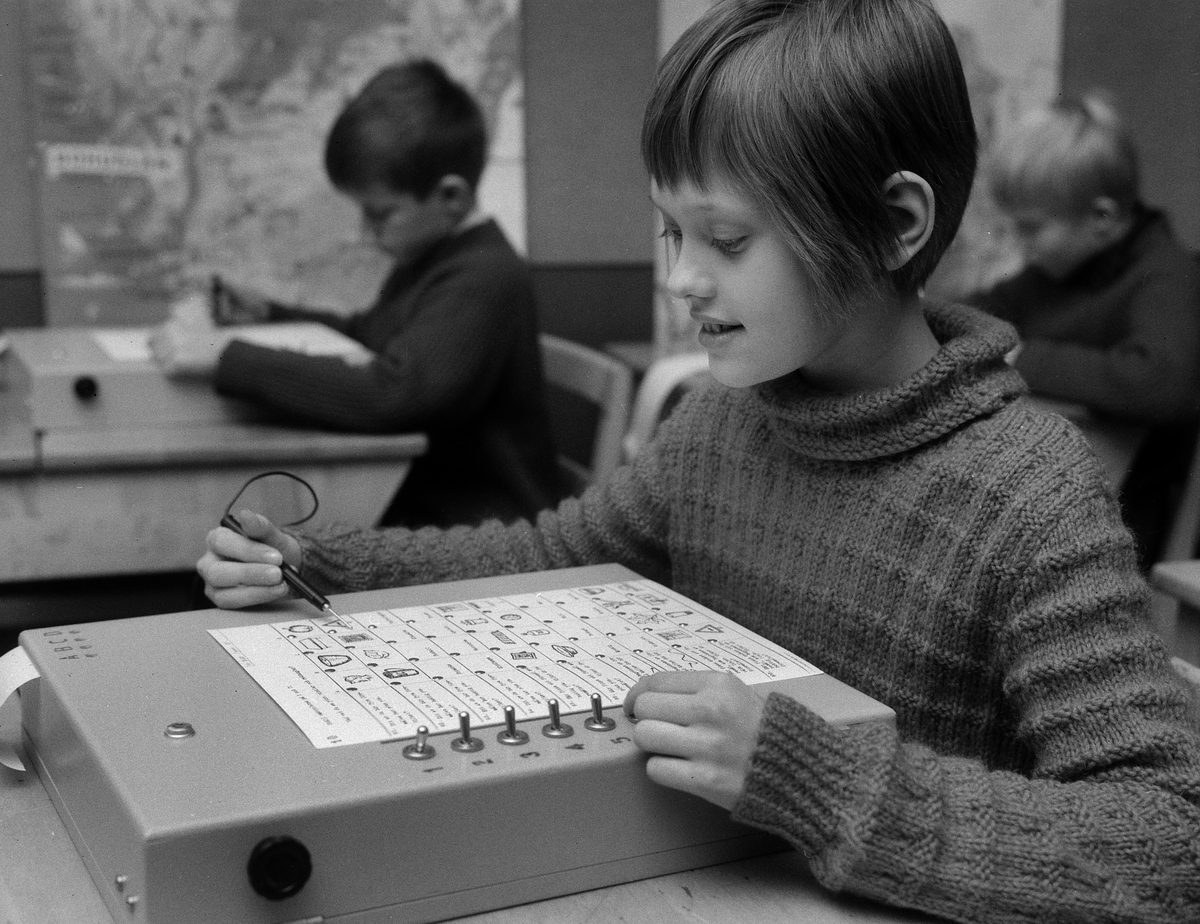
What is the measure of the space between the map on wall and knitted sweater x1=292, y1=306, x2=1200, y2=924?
154 centimetres

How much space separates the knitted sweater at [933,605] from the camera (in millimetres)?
715

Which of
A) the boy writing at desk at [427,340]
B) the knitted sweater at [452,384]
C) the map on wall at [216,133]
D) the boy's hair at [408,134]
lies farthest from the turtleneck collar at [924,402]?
the map on wall at [216,133]

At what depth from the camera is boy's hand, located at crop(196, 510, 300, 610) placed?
3.04 ft

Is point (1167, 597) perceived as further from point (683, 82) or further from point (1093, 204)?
point (1093, 204)

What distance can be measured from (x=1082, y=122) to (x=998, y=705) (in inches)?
76.5

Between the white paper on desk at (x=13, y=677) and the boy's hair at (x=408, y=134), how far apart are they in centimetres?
141

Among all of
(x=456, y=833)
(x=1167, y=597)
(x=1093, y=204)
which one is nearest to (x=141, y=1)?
(x=1093, y=204)

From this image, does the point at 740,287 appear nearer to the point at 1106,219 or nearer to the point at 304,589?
the point at 304,589

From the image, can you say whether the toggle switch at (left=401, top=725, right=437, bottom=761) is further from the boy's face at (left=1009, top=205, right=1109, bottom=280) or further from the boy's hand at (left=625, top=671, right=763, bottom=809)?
the boy's face at (left=1009, top=205, right=1109, bottom=280)

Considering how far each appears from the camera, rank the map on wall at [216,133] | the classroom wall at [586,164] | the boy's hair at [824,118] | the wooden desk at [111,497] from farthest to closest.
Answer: the classroom wall at [586,164]
the map on wall at [216,133]
the wooden desk at [111,497]
the boy's hair at [824,118]

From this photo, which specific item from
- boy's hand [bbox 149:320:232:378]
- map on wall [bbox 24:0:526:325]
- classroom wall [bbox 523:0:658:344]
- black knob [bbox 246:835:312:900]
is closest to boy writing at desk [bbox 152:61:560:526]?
boy's hand [bbox 149:320:232:378]

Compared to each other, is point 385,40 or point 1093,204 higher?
point 385,40

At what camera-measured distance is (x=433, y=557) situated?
1.10 meters

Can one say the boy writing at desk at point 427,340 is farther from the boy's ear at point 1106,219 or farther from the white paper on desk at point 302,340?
the boy's ear at point 1106,219
